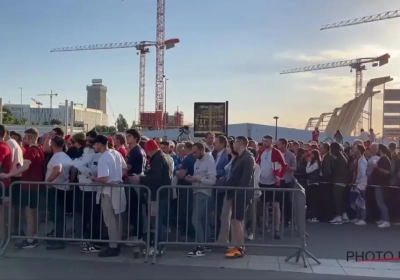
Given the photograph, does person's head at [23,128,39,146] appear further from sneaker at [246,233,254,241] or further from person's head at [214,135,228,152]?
sneaker at [246,233,254,241]

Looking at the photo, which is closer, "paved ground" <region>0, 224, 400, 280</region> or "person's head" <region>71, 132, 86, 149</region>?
"paved ground" <region>0, 224, 400, 280</region>

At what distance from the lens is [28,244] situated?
27.6ft

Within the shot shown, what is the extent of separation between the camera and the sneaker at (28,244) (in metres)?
8.31

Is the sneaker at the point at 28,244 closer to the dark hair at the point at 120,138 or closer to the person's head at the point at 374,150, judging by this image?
the dark hair at the point at 120,138

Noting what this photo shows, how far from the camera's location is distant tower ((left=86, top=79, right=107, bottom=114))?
16062 centimetres

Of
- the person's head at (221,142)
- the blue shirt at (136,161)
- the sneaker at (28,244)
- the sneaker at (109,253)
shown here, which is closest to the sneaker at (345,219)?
the person's head at (221,142)

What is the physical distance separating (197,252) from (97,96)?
161488mm

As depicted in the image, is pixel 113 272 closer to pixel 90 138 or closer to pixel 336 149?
pixel 90 138

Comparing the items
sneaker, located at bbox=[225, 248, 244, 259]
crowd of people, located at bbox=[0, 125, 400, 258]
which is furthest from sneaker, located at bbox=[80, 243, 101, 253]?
sneaker, located at bbox=[225, 248, 244, 259]

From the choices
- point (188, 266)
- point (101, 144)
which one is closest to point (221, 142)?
point (101, 144)

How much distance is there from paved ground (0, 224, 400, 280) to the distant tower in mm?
153764

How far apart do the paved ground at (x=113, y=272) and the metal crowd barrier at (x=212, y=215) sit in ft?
1.75

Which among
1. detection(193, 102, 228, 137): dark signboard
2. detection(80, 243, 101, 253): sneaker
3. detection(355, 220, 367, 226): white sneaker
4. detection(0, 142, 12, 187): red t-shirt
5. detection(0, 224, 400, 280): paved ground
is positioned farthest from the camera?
detection(193, 102, 228, 137): dark signboard

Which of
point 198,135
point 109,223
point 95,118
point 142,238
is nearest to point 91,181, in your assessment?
point 109,223
